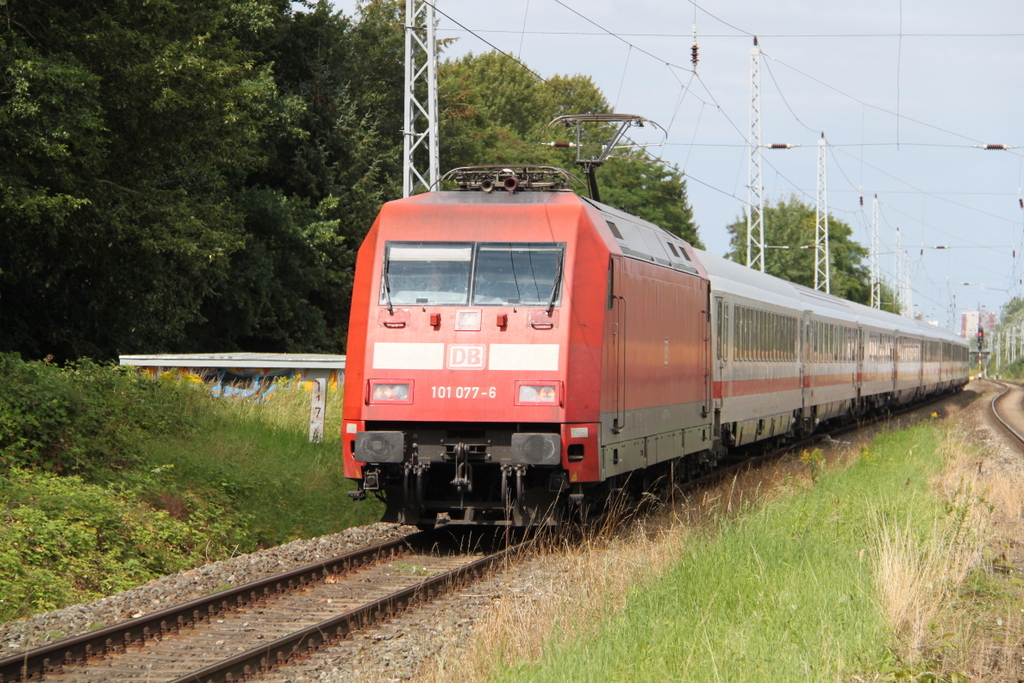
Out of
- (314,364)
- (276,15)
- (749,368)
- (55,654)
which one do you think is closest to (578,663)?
(55,654)

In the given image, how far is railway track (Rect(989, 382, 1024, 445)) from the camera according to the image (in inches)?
1230

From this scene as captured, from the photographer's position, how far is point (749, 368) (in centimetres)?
1919

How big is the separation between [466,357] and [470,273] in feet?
2.80

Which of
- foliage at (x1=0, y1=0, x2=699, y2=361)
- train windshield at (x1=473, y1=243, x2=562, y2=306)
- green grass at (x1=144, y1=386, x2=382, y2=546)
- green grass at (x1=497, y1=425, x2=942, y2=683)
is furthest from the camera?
foliage at (x1=0, y1=0, x2=699, y2=361)

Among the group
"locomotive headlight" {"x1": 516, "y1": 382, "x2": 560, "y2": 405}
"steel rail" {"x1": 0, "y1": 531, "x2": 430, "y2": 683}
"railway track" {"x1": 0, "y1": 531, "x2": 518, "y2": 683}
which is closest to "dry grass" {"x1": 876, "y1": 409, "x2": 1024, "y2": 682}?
"locomotive headlight" {"x1": 516, "y1": 382, "x2": 560, "y2": 405}

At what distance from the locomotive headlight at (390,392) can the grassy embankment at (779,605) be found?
6.59ft

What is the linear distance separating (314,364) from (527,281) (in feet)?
36.9

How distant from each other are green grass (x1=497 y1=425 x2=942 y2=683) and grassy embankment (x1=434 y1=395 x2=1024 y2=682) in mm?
15

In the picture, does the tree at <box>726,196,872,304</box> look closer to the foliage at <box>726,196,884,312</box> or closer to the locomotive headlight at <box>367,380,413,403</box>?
the foliage at <box>726,196,884,312</box>

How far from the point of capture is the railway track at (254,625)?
7.21 meters

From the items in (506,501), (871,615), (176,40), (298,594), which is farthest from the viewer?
(176,40)

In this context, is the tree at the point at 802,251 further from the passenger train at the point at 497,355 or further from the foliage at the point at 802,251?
the passenger train at the point at 497,355

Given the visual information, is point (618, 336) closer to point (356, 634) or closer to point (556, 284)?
point (556, 284)

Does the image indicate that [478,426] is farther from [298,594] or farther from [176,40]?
[176,40]
